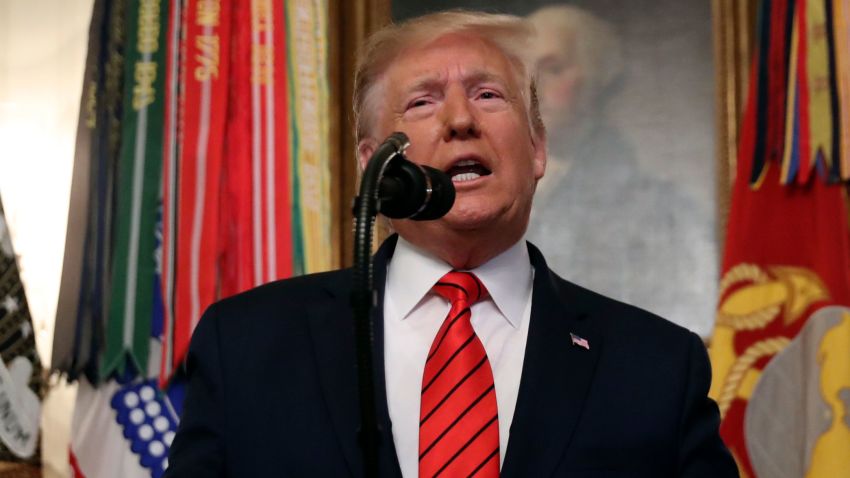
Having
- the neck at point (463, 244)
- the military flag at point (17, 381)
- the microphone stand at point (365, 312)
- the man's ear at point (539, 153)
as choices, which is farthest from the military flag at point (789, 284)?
the microphone stand at point (365, 312)

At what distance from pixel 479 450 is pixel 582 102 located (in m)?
2.56

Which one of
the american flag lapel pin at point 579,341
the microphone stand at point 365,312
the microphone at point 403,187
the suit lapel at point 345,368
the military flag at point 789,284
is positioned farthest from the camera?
the military flag at point 789,284

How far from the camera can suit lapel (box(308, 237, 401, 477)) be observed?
1706mm

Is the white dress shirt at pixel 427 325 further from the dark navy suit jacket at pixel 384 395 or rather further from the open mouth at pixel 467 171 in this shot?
the open mouth at pixel 467 171

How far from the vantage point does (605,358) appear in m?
1.95

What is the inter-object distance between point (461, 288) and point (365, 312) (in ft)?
2.72

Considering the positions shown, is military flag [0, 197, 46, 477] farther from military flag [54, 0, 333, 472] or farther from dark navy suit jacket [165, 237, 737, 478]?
dark navy suit jacket [165, 237, 737, 478]

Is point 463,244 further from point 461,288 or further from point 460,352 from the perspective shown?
point 460,352

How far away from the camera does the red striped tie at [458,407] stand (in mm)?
1717

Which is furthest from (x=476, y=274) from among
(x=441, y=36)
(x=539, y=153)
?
(x=441, y=36)

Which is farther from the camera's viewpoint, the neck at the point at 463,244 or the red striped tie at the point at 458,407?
the neck at the point at 463,244

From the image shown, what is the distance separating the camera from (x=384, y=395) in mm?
1812

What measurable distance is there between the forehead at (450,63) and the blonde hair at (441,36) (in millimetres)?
21

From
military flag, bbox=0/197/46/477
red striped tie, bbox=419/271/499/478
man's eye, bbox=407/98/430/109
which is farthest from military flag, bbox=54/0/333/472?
red striped tie, bbox=419/271/499/478
